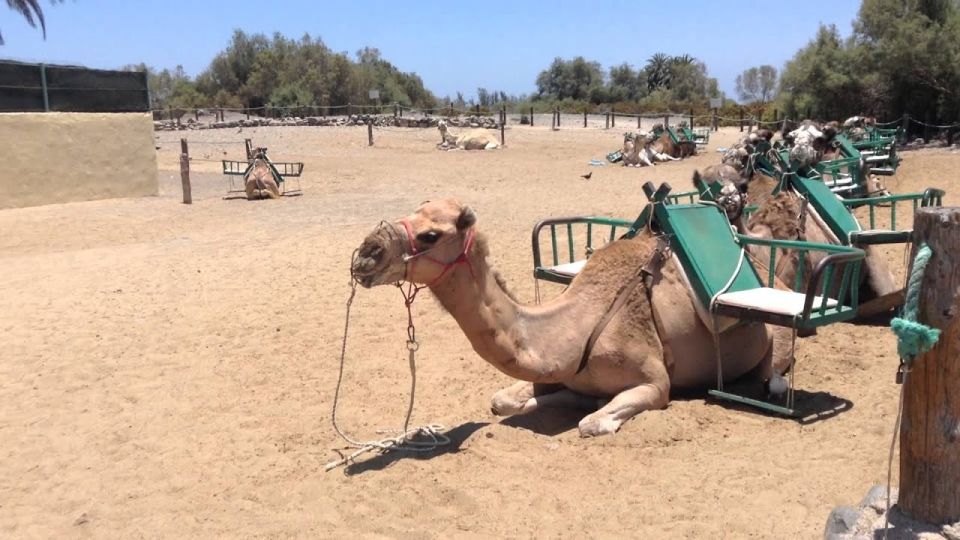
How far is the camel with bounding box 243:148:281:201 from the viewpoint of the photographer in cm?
1786

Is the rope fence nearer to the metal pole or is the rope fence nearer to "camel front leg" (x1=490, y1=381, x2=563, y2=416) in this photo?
the metal pole

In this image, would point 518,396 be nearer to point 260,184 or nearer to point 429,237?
point 429,237

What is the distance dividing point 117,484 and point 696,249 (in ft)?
12.1

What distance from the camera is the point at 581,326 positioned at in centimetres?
498

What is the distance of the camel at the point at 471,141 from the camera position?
3133 cm

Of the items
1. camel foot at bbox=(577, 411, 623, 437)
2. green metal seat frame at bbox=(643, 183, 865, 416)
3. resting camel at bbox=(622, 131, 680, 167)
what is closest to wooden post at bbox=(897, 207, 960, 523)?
green metal seat frame at bbox=(643, 183, 865, 416)

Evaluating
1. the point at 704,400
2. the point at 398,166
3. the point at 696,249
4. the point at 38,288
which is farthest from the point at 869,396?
the point at 398,166

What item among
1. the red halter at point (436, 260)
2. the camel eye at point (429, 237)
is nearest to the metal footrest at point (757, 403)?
the red halter at point (436, 260)

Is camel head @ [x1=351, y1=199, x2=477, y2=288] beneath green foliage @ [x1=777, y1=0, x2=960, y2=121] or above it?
beneath

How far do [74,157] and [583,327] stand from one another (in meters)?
16.8

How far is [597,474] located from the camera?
436cm

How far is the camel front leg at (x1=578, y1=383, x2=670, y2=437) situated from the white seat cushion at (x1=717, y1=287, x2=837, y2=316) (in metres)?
0.66

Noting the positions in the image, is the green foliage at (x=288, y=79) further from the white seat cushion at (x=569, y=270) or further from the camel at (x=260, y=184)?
the white seat cushion at (x=569, y=270)

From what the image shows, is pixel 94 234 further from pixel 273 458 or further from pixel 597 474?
pixel 597 474
